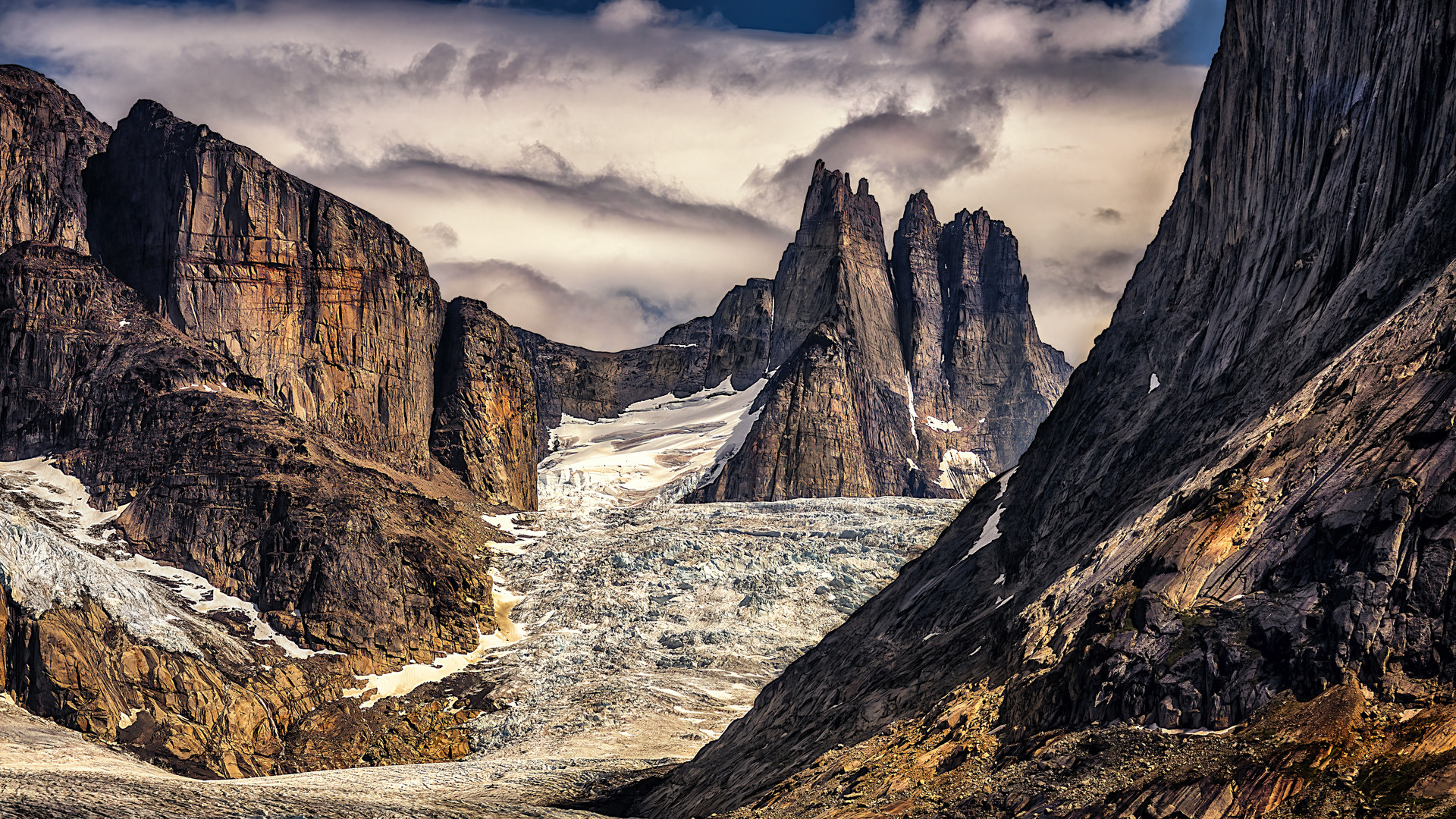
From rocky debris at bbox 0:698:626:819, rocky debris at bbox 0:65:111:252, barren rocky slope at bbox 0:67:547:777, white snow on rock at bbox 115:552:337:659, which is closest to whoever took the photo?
rocky debris at bbox 0:698:626:819

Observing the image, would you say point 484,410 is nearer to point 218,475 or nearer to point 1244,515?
point 218,475

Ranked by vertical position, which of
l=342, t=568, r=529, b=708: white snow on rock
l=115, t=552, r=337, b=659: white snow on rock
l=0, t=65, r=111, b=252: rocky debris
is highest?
l=0, t=65, r=111, b=252: rocky debris

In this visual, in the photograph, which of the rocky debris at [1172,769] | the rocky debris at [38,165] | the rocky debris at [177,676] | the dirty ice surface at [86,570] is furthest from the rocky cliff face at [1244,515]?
the rocky debris at [38,165]

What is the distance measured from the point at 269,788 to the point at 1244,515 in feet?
156

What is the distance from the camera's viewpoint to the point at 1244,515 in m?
36.4

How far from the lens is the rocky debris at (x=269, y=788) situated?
48625 millimetres

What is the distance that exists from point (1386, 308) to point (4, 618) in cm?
7899

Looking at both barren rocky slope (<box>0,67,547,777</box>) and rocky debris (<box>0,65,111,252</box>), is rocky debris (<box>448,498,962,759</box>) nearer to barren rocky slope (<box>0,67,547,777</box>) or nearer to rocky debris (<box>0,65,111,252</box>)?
barren rocky slope (<box>0,67,547,777</box>)

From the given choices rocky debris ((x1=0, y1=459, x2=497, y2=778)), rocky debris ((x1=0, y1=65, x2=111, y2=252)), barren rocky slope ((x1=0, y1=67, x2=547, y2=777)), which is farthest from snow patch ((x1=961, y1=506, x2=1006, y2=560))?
rocky debris ((x1=0, y1=65, x2=111, y2=252))

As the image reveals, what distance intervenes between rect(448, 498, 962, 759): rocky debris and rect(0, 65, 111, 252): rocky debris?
215ft

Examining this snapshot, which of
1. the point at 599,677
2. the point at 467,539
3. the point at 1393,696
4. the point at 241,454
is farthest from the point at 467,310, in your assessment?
the point at 1393,696

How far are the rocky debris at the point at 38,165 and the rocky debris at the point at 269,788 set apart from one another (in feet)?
286

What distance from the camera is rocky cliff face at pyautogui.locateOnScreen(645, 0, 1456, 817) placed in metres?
29.8

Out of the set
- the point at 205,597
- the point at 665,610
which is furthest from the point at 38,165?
the point at 665,610
